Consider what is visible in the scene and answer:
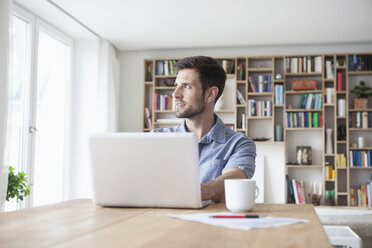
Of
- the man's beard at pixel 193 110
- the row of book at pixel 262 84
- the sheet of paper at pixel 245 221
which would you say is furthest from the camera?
the row of book at pixel 262 84

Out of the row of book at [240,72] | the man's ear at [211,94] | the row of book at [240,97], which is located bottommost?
the man's ear at [211,94]

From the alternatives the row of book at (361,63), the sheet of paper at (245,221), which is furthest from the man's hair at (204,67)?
the row of book at (361,63)

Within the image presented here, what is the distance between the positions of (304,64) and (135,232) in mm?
5516

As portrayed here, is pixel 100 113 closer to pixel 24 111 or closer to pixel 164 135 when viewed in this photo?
pixel 24 111

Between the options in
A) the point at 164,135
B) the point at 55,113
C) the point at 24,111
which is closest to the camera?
the point at 164,135

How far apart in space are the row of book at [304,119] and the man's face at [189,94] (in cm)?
414

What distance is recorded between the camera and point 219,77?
2.08m

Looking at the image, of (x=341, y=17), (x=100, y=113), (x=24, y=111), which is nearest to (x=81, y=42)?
(x=100, y=113)

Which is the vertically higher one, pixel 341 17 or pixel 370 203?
pixel 341 17

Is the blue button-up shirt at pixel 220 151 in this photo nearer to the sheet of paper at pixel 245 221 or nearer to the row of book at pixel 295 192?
the sheet of paper at pixel 245 221

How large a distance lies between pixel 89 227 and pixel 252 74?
5510 millimetres

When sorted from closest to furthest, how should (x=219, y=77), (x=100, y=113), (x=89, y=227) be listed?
(x=89, y=227), (x=219, y=77), (x=100, y=113)

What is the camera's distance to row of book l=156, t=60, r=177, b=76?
6234 mm

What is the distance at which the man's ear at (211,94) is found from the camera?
6.59 feet
